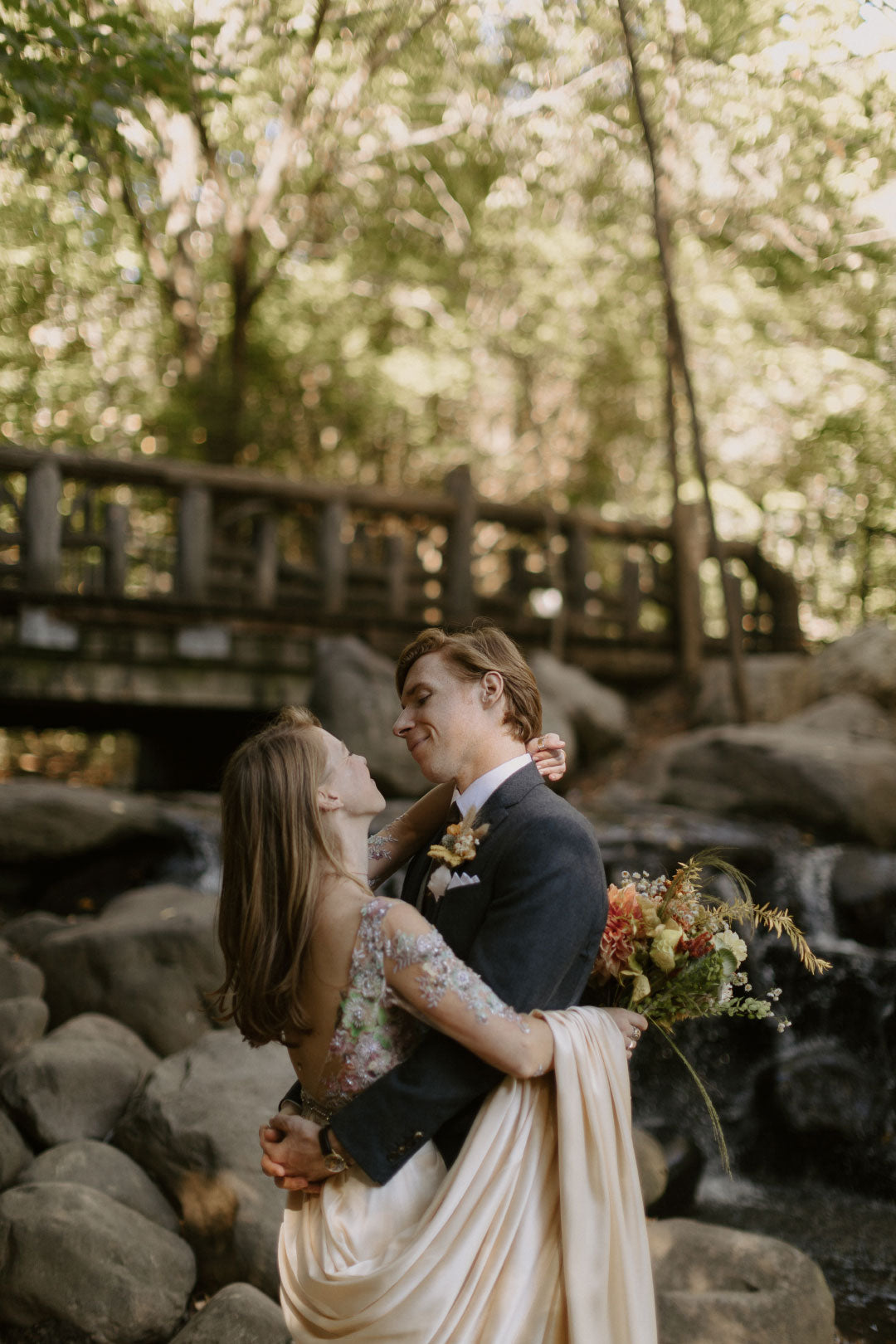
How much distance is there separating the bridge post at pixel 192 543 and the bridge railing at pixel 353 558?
0.01 metres

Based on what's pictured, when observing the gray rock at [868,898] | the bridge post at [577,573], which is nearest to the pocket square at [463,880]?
the gray rock at [868,898]

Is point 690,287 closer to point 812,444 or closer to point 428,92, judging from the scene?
point 812,444

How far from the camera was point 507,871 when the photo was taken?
205 cm

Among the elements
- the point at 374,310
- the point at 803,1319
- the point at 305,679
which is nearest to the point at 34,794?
the point at 305,679

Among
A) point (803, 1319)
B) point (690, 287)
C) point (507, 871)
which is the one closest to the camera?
point (507, 871)

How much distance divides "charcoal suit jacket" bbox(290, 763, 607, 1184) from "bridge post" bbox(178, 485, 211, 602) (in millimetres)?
8171

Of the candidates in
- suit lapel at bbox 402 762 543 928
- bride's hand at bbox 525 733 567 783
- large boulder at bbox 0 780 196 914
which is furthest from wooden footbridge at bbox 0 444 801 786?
suit lapel at bbox 402 762 543 928

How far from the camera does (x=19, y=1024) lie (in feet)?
16.9

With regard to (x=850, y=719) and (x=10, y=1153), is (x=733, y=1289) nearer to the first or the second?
(x=10, y=1153)

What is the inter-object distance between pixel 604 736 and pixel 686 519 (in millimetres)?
2930

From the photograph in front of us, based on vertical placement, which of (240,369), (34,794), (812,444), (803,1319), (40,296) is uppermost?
(40,296)

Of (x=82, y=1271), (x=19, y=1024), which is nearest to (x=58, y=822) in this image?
(x=19, y=1024)

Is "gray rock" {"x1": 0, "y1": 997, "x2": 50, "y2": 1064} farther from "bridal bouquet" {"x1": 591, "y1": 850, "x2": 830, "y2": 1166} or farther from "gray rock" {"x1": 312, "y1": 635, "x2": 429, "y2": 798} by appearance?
"bridal bouquet" {"x1": 591, "y1": 850, "x2": 830, "y2": 1166}

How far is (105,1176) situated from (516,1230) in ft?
8.49
